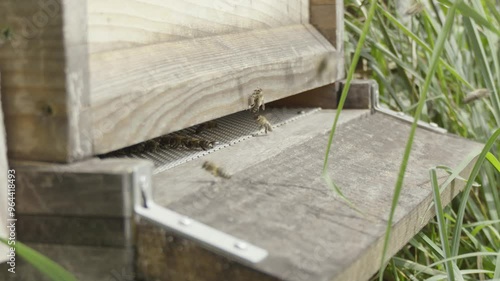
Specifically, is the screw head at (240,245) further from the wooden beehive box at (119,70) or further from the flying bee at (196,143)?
the flying bee at (196,143)

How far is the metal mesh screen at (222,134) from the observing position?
1.95m

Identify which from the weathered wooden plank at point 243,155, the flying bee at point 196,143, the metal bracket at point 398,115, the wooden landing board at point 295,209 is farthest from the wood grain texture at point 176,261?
the metal bracket at point 398,115

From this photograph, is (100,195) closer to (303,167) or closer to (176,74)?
(176,74)

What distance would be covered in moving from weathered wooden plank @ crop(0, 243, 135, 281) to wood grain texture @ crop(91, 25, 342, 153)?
0.61 ft

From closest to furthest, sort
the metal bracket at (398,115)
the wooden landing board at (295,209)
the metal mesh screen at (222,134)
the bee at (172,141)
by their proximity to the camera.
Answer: the wooden landing board at (295,209) → the metal mesh screen at (222,134) → the bee at (172,141) → the metal bracket at (398,115)

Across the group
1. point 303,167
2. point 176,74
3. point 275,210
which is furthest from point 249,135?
point 275,210

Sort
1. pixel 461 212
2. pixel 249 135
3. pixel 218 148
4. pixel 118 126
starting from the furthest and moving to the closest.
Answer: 1. pixel 249 135
2. pixel 218 148
3. pixel 461 212
4. pixel 118 126

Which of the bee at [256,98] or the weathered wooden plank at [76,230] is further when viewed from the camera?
the bee at [256,98]

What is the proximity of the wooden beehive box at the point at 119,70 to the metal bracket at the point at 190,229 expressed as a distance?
13cm

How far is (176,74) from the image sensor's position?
1760 millimetres

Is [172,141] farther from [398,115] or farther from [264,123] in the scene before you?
[398,115]

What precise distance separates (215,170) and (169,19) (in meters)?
0.37

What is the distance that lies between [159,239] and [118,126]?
0.26 meters

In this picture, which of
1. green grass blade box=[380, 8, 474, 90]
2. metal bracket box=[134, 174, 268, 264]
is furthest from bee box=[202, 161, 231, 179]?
green grass blade box=[380, 8, 474, 90]
